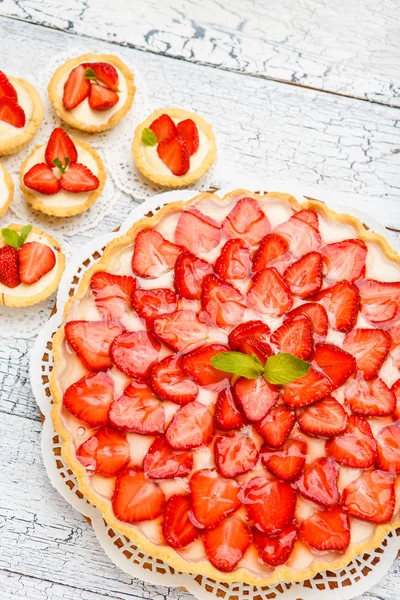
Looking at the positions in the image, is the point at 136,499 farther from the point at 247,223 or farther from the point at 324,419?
the point at 247,223

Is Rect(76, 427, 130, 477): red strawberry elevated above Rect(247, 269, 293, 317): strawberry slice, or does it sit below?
below

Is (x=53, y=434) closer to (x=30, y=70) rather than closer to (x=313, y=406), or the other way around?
(x=313, y=406)

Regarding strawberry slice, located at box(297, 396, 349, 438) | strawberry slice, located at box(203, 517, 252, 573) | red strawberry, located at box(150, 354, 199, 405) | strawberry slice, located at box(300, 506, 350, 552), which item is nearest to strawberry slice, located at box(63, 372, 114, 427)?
red strawberry, located at box(150, 354, 199, 405)

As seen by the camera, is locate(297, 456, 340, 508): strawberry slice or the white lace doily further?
the white lace doily

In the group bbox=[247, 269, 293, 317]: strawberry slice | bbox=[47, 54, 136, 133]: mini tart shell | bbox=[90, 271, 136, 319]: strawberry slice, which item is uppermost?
bbox=[47, 54, 136, 133]: mini tart shell

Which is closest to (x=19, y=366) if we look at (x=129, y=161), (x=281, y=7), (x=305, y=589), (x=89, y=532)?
(x=89, y=532)

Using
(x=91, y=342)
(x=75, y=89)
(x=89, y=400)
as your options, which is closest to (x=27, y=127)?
(x=75, y=89)

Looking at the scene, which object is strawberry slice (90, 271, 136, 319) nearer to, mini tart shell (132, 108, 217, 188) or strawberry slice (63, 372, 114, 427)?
strawberry slice (63, 372, 114, 427)
